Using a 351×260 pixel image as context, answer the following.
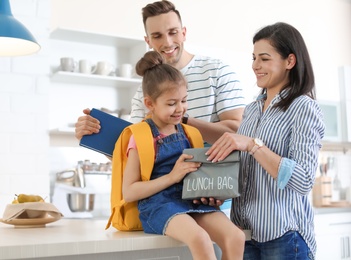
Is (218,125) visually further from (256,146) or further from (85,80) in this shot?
(85,80)

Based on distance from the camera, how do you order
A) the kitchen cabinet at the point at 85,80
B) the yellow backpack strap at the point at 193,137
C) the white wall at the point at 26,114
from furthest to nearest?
the kitchen cabinet at the point at 85,80 → the white wall at the point at 26,114 → the yellow backpack strap at the point at 193,137

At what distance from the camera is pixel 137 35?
5.16 m

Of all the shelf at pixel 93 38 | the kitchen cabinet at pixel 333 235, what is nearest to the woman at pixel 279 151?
the shelf at pixel 93 38

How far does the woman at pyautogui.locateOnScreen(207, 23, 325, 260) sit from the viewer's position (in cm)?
182

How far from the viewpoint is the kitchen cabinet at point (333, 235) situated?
17.7 ft

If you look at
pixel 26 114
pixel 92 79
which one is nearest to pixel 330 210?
pixel 92 79

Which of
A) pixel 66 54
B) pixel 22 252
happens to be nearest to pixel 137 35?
pixel 66 54

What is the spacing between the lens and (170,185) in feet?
6.14

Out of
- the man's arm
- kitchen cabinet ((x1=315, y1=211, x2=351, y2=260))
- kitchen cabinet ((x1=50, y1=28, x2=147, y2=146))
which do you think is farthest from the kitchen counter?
the man's arm

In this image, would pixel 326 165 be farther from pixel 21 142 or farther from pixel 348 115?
pixel 21 142

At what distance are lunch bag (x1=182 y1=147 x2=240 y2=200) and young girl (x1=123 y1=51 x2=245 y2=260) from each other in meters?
0.02

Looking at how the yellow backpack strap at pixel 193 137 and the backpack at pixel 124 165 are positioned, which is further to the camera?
the yellow backpack strap at pixel 193 137

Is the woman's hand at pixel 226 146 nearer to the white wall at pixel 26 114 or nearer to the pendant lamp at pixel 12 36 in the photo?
the pendant lamp at pixel 12 36

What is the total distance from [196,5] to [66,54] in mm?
1502
